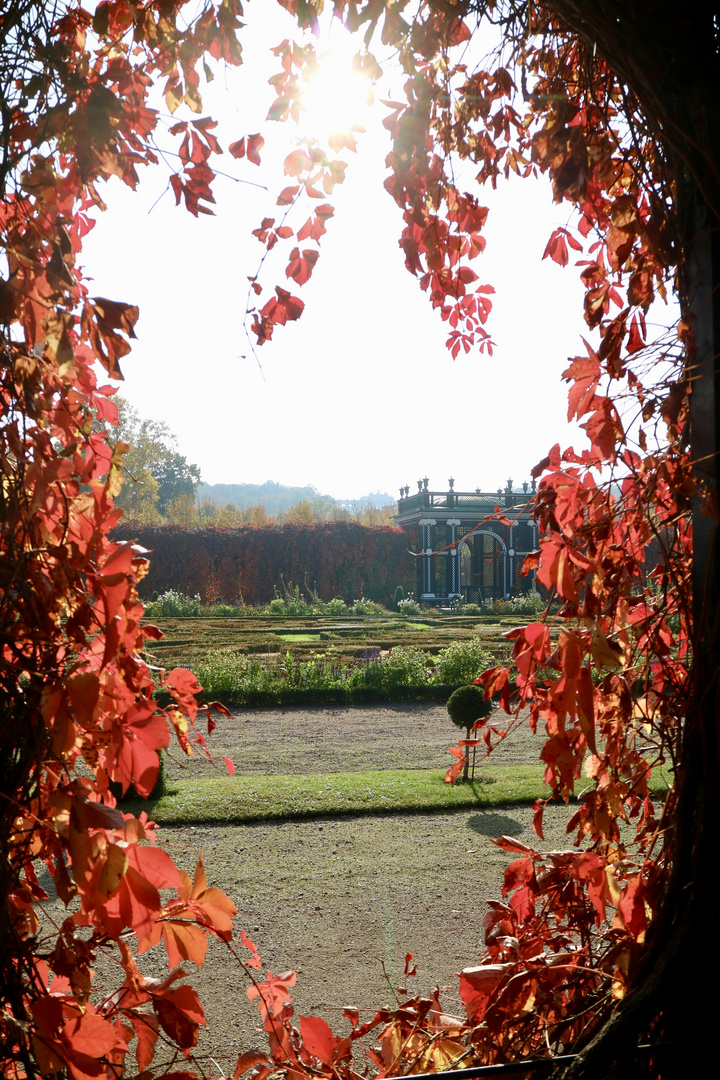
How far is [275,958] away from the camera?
3578 millimetres

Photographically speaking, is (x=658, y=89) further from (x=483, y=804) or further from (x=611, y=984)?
(x=483, y=804)

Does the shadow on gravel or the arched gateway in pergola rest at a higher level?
the arched gateway in pergola

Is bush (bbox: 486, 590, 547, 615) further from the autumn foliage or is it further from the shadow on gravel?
the autumn foliage

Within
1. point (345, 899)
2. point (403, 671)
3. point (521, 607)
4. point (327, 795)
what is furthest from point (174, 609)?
point (345, 899)

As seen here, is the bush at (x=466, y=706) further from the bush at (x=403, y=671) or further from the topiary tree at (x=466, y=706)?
the bush at (x=403, y=671)

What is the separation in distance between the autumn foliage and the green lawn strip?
441 cm

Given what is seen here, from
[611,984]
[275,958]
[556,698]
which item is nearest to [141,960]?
[275,958]

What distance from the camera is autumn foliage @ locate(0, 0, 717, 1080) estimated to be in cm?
93

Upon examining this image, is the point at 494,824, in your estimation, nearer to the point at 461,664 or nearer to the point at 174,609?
the point at 461,664

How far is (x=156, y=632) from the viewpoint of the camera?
4.86 feet

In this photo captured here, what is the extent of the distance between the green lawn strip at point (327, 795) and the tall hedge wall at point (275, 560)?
22753 millimetres

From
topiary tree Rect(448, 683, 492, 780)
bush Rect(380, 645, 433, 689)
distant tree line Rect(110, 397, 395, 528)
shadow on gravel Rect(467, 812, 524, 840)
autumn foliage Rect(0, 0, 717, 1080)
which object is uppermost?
distant tree line Rect(110, 397, 395, 528)

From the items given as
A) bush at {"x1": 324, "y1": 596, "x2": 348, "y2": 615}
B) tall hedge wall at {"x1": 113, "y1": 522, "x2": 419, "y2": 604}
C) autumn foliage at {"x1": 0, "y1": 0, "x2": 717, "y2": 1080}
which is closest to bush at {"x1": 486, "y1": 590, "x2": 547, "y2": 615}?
bush at {"x1": 324, "y1": 596, "x2": 348, "y2": 615}

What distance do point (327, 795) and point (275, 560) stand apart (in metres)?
25.6
